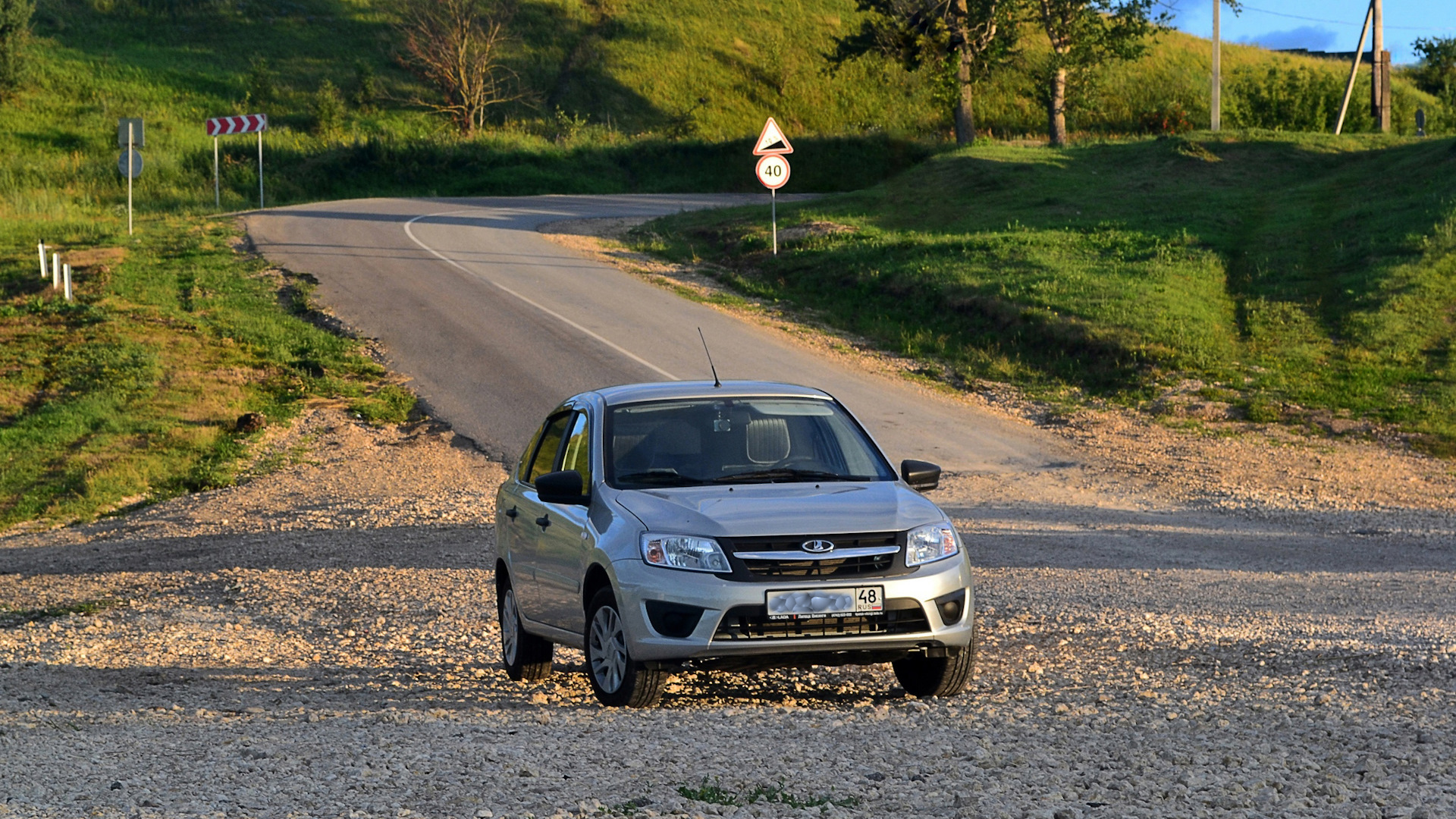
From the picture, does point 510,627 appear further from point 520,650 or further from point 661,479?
point 661,479

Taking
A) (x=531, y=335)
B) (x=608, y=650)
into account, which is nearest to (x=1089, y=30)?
(x=531, y=335)

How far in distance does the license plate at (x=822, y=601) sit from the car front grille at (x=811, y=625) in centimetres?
3

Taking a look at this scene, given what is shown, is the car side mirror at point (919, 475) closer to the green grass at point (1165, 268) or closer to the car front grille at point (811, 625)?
the car front grille at point (811, 625)

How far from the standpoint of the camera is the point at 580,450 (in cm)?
778

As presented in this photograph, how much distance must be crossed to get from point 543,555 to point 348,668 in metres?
1.72

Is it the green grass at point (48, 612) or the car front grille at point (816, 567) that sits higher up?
the car front grille at point (816, 567)

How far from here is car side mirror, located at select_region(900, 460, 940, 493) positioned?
7.48 m

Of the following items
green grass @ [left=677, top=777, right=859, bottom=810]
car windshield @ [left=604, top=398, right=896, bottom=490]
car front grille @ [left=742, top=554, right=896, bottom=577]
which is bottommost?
green grass @ [left=677, top=777, right=859, bottom=810]

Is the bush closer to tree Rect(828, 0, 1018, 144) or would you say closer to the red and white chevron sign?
tree Rect(828, 0, 1018, 144)

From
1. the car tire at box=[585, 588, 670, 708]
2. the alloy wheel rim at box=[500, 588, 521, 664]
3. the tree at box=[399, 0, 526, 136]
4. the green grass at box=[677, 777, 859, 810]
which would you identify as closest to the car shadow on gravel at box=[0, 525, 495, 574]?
the alloy wheel rim at box=[500, 588, 521, 664]

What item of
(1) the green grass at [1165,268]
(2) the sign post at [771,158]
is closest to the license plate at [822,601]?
(1) the green grass at [1165,268]

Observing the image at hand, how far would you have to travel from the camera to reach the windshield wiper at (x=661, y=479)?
23.7 ft

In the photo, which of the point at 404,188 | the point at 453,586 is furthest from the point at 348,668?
the point at 404,188

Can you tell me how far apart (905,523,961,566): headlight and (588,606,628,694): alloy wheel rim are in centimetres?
140
